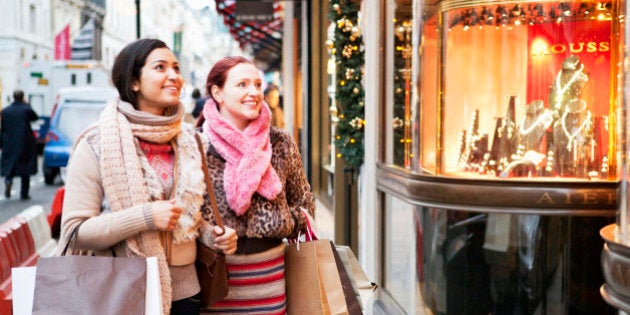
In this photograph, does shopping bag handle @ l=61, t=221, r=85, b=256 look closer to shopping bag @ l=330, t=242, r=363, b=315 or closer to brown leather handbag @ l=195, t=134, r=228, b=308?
brown leather handbag @ l=195, t=134, r=228, b=308

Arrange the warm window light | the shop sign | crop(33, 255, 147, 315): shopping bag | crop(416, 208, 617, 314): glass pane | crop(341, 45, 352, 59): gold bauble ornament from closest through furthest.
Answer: crop(33, 255, 147, 315): shopping bag
crop(416, 208, 617, 314): glass pane
the warm window light
crop(341, 45, 352, 59): gold bauble ornament
the shop sign

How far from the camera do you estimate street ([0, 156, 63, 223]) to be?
14.8 m

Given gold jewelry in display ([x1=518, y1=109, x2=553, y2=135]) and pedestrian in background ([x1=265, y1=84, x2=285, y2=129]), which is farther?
pedestrian in background ([x1=265, y1=84, x2=285, y2=129])

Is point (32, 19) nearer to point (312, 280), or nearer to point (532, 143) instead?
point (532, 143)

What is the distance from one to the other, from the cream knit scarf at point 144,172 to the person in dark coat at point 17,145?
14077mm

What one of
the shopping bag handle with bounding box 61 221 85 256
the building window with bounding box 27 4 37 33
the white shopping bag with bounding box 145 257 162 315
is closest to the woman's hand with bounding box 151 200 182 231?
the white shopping bag with bounding box 145 257 162 315

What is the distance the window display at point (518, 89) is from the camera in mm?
6180

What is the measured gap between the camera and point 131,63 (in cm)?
346

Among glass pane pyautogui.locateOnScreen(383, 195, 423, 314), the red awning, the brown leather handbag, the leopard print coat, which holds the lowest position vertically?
glass pane pyautogui.locateOnScreen(383, 195, 423, 314)

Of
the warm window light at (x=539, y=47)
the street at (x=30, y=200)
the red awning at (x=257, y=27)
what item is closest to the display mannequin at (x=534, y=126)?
the warm window light at (x=539, y=47)

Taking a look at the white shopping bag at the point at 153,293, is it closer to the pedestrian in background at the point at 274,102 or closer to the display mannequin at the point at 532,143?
the display mannequin at the point at 532,143

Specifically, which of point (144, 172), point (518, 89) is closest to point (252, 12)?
point (518, 89)

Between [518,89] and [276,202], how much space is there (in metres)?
3.11

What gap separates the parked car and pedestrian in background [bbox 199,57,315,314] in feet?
52.2
